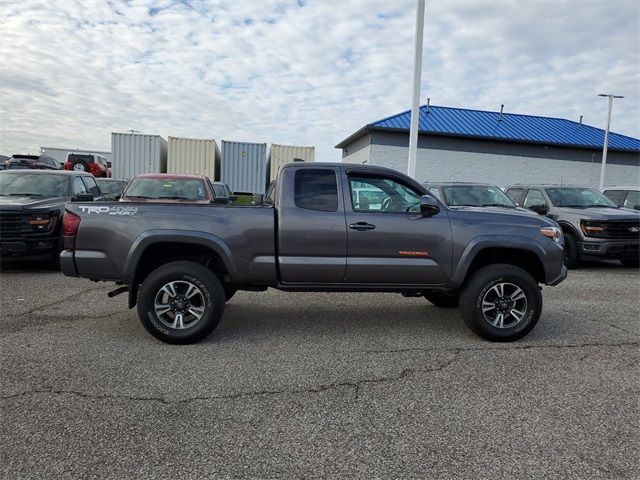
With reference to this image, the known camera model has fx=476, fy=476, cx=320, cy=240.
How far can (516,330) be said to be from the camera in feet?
16.5

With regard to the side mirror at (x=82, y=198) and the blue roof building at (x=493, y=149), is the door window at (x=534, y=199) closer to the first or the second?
the side mirror at (x=82, y=198)

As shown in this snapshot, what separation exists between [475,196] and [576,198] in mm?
2964

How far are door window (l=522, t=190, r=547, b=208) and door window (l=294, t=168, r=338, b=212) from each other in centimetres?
776

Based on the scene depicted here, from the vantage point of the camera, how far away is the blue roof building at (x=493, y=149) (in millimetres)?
26203

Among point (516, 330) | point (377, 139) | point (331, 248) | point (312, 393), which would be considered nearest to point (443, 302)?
point (516, 330)

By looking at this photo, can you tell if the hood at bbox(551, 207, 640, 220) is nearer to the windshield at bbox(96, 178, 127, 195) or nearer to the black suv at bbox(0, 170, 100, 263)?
the black suv at bbox(0, 170, 100, 263)

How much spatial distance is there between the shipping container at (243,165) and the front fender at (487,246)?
2025cm

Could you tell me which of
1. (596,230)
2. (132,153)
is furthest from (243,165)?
(596,230)

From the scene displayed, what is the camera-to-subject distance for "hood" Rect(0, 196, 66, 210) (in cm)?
794

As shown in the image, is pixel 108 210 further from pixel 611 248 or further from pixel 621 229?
pixel 621 229

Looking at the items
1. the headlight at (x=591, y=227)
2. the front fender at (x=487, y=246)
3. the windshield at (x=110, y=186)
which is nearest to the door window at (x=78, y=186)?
the windshield at (x=110, y=186)

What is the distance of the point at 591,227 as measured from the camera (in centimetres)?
966

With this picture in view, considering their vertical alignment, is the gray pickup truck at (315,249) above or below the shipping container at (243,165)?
below

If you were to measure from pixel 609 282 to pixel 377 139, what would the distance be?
18376 mm
